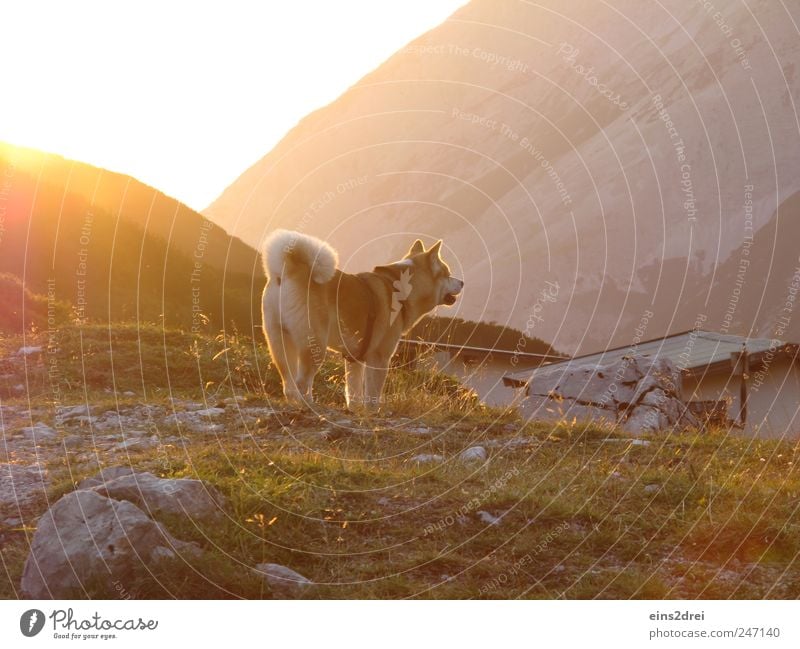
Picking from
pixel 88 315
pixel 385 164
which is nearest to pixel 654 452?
pixel 88 315

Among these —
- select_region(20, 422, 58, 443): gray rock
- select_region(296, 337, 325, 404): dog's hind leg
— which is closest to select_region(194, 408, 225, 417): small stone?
select_region(296, 337, 325, 404): dog's hind leg

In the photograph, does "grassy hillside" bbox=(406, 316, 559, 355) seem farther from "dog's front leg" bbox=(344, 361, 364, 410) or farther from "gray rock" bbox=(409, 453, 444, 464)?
"gray rock" bbox=(409, 453, 444, 464)

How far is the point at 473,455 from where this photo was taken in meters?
8.97

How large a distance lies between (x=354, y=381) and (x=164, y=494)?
698cm

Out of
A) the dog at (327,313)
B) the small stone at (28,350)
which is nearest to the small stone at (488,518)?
the dog at (327,313)

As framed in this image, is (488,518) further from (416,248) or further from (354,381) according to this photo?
(416,248)

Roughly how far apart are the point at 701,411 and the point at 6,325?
14688 mm

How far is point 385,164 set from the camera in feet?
186

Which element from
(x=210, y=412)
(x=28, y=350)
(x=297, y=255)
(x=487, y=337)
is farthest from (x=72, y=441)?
(x=487, y=337)

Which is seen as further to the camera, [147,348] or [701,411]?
[701,411]

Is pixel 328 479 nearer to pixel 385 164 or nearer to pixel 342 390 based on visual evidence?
pixel 342 390

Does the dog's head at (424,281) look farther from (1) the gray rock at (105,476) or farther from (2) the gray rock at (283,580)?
(2) the gray rock at (283,580)

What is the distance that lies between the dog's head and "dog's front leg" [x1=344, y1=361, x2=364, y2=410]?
1.27m

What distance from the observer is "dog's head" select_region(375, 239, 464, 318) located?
13.5 meters
